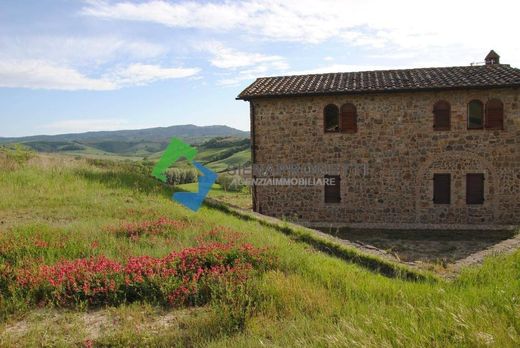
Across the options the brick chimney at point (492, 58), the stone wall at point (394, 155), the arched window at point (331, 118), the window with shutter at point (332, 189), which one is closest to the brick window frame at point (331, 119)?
the arched window at point (331, 118)

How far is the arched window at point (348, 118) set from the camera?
614 inches

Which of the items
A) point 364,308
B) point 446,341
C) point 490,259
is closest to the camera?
point 446,341

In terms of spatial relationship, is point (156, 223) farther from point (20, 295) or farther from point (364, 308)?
point (364, 308)

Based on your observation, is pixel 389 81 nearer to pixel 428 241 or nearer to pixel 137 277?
pixel 428 241

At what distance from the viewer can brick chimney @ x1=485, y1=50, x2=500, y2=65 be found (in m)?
17.8

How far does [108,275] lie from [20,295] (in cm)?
118

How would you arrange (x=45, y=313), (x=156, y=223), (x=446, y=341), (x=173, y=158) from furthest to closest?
(x=173, y=158) < (x=156, y=223) < (x=45, y=313) < (x=446, y=341)

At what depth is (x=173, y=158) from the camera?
18000mm

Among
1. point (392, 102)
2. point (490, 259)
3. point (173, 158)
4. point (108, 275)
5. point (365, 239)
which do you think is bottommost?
point (365, 239)

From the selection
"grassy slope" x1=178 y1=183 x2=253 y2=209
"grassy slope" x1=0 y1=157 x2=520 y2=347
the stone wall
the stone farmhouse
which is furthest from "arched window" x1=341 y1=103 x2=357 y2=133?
"grassy slope" x1=0 y1=157 x2=520 y2=347

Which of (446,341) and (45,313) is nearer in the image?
(446,341)

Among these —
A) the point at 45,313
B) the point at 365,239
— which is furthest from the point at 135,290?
the point at 365,239

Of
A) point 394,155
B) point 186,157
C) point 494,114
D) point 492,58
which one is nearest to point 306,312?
point 394,155

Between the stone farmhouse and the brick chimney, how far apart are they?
1514 millimetres
